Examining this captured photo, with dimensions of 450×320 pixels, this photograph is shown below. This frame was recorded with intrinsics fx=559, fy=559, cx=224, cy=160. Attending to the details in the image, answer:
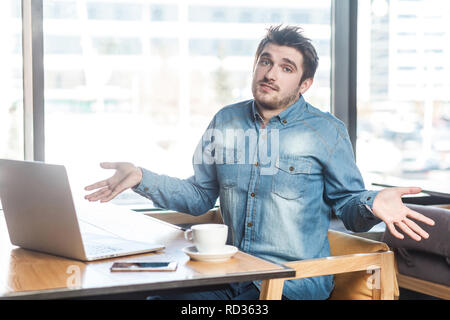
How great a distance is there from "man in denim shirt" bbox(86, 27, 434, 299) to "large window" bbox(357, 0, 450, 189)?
3.52 ft

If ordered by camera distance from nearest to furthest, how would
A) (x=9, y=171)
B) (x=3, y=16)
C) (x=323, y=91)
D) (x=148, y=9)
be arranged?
(x=9, y=171), (x=3, y=16), (x=148, y=9), (x=323, y=91)

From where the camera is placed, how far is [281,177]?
78.3 inches

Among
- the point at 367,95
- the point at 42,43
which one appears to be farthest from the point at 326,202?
the point at 42,43

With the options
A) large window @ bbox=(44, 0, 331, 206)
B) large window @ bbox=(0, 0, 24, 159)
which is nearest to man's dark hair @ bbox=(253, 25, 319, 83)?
large window @ bbox=(44, 0, 331, 206)

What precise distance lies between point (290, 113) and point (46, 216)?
99 centimetres

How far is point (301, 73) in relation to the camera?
210 centimetres

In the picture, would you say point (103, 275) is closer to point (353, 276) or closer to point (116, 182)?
point (116, 182)

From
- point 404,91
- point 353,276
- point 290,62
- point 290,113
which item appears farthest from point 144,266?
point 404,91

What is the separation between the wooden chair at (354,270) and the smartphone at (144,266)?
1.12 feet

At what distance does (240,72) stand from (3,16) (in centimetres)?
120

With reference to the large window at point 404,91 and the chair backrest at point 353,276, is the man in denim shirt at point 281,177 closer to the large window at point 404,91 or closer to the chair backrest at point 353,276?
the chair backrest at point 353,276

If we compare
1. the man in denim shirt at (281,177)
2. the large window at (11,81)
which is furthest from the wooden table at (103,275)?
the large window at (11,81)

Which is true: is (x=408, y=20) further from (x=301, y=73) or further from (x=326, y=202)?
(x=326, y=202)

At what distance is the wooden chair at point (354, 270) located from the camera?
63.6 inches
